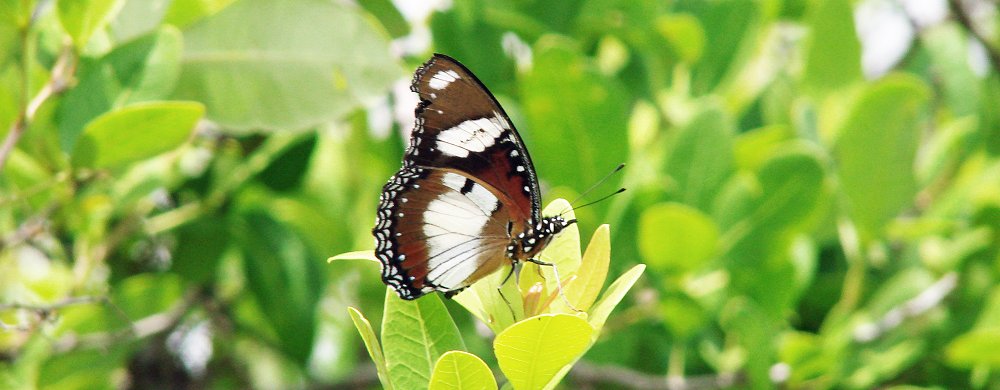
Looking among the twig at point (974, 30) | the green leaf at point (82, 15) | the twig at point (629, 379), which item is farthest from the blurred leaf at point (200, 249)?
the twig at point (974, 30)

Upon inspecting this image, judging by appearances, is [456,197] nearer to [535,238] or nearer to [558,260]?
[535,238]

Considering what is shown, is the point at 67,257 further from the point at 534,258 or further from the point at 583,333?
the point at 583,333

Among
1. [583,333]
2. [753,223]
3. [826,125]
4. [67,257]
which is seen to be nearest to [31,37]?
[67,257]

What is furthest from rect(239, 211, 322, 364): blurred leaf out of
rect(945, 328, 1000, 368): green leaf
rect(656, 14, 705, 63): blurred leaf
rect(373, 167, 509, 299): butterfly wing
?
rect(945, 328, 1000, 368): green leaf

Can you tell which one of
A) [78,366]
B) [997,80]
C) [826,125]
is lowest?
[78,366]

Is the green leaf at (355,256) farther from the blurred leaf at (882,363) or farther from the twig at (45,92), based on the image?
the blurred leaf at (882,363)
